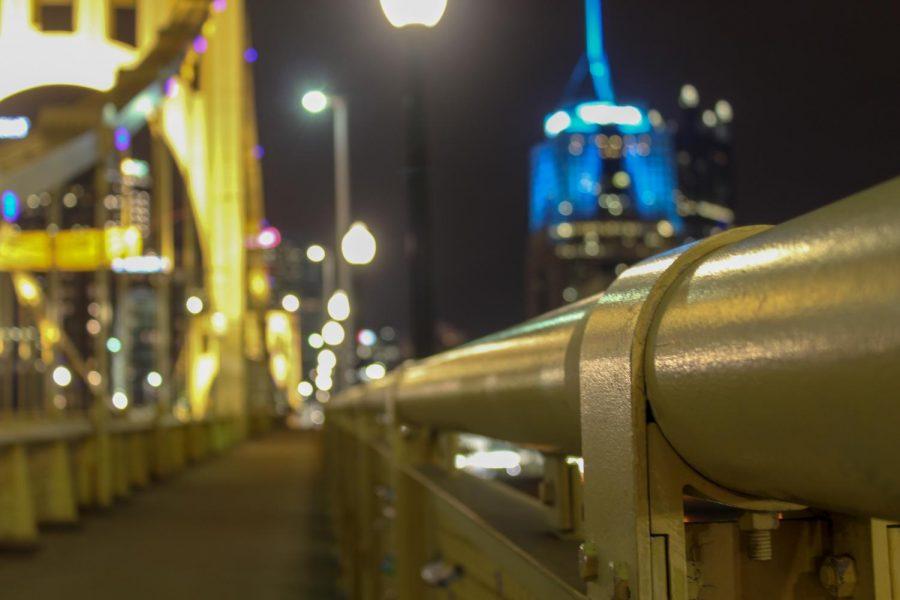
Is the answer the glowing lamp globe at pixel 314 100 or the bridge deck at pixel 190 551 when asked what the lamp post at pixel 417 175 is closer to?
the bridge deck at pixel 190 551

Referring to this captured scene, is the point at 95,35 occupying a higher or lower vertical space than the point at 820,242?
higher

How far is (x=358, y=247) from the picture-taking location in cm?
2094

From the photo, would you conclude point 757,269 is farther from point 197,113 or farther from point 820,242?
point 197,113

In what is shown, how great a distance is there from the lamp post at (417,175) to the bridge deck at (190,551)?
2.15 metres

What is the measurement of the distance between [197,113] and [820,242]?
122ft

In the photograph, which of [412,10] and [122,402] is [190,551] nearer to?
[412,10]

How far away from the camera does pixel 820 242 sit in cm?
103

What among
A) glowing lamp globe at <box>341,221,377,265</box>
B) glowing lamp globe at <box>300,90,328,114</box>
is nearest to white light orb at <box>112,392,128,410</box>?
glowing lamp globe at <box>341,221,377,265</box>

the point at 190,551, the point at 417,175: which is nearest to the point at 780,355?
the point at 417,175

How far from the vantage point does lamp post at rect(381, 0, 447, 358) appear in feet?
29.9

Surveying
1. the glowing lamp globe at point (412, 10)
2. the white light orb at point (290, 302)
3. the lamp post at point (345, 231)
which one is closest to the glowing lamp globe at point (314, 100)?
the lamp post at point (345, 231)

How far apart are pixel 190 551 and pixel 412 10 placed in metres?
5.37

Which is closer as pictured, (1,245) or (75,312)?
(1,245)

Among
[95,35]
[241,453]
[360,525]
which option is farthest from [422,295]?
[241,453]
